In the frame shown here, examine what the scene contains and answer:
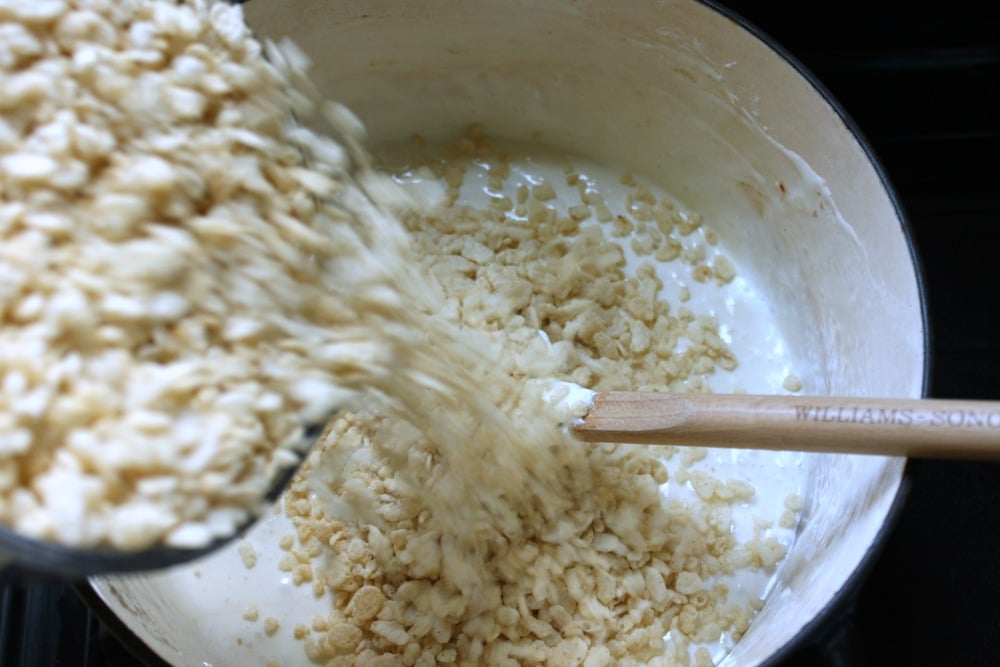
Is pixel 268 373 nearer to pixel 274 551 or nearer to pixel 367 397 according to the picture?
pixel 367 397

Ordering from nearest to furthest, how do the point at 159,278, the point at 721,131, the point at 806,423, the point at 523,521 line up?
1. the point at 159,278
2. the point at 806,423
3. the point at 523,521
4. the point at 721,131

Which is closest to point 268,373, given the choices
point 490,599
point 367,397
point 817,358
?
point 367,397

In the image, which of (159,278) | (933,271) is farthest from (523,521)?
(933,271)

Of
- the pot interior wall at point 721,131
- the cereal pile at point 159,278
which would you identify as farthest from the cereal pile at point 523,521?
the cereal pile at point 159,278

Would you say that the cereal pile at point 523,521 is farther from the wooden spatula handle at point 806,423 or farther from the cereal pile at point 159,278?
the cereal pile at point 159,278

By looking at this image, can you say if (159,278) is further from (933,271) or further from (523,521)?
(933,271)

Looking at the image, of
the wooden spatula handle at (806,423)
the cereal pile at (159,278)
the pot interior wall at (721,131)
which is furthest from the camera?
the pot interior wall at (721,131)
